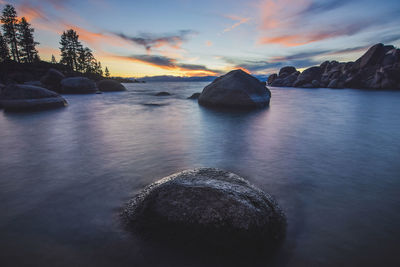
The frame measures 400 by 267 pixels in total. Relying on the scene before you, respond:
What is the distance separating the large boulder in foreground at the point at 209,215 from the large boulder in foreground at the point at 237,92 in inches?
452

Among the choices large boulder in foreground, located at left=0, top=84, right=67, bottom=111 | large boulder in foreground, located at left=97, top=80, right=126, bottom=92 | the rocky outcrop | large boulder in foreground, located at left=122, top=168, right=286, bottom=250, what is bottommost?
large boulder in foreground, located at left=122, top=168, right=286, bottom=250

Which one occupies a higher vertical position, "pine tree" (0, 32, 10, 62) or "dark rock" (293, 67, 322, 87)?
"pine tree" (0, 32, 10, 62)

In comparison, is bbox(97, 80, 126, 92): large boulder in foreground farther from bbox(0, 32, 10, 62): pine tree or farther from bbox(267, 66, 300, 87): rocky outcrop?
bbox(267, 66, 300, 87): rocky outcrop

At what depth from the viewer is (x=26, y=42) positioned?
141 feet

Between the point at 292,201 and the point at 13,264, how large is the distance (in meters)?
3.53

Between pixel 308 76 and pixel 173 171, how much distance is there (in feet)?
221

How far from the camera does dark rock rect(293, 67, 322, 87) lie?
59875 millimetres

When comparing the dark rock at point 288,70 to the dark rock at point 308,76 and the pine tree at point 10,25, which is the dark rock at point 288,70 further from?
the pine tree at point 10,25

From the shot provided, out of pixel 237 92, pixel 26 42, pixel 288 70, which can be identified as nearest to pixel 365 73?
pixel 288 70

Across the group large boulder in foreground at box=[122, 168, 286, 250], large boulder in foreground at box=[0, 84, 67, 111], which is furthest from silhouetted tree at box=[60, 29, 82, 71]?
large boulder in foreground at box=[122, 168, 286, 250]

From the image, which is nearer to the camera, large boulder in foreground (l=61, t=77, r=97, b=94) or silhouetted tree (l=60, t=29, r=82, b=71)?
large boulder in foreground (l=61, t=77, r=97, b=94)

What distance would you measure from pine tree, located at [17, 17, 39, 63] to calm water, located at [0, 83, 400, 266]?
1976 inches

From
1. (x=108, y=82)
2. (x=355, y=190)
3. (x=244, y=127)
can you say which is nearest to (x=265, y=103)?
(x=244, y=127)

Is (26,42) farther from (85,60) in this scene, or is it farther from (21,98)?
(21,98)
